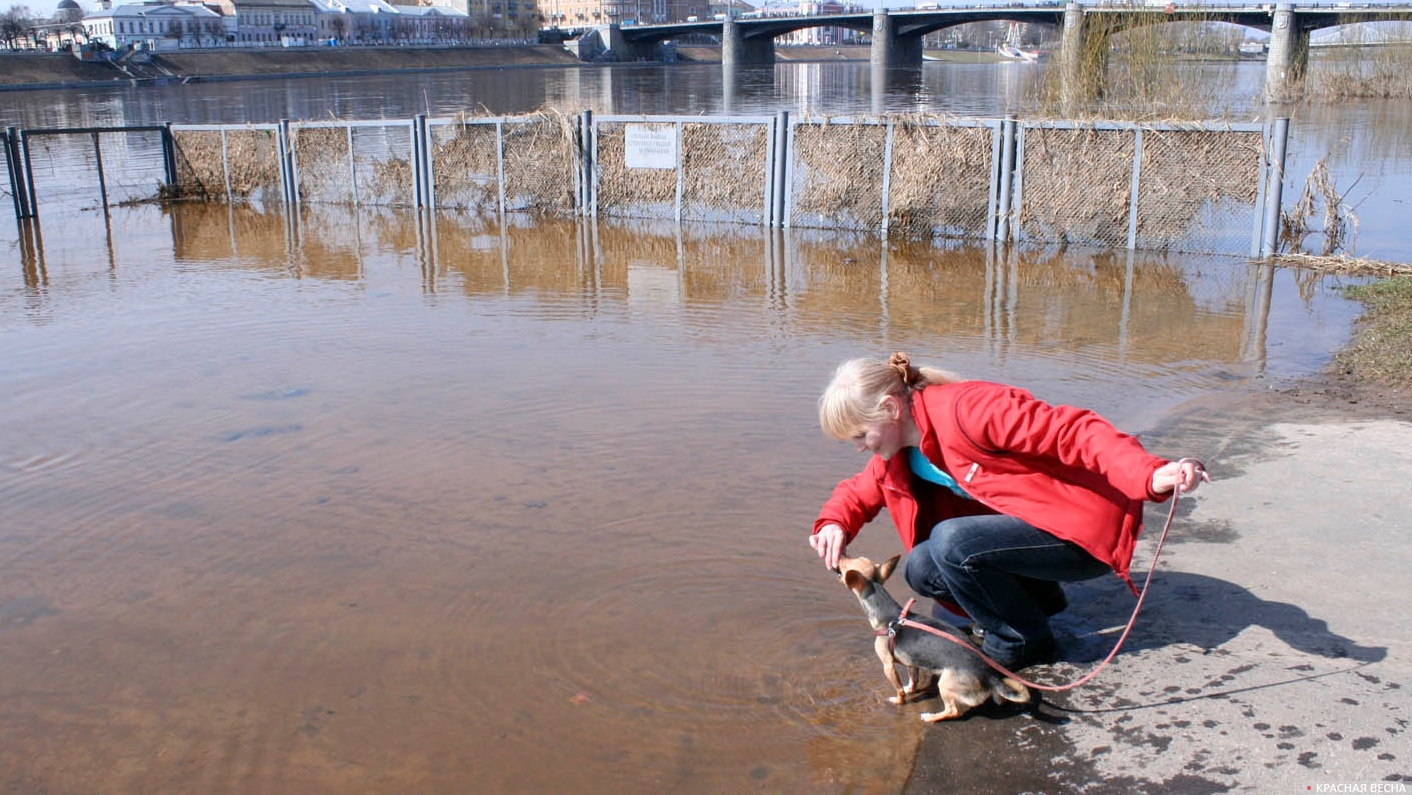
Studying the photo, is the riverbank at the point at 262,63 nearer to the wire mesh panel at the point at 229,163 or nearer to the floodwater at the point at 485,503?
the wire mesh panel at the point at 229,163

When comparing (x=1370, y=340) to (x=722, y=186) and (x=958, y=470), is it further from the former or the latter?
(x=722, y=186)

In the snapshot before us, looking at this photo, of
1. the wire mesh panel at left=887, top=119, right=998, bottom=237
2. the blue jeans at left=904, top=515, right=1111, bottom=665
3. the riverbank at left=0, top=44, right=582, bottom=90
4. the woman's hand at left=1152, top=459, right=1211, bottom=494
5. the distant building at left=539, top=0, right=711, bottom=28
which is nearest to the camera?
the woman's hand at left=1152, top=459, right=1211, bottom=494

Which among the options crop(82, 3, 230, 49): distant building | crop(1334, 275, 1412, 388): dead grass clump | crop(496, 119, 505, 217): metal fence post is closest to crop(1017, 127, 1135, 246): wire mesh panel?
crop(1334, 275, 1412, 388): dead grass clump

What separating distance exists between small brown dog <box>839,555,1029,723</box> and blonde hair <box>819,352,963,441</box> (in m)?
0.48

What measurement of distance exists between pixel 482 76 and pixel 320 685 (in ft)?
303

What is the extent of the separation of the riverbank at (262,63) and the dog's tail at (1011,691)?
79.0 m

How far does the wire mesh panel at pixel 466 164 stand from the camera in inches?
696

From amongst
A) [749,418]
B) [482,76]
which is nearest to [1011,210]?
[749,418]

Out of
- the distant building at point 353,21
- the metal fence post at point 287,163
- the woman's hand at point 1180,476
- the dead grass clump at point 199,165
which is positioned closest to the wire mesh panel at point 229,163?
the dead grass clump at point 199,165

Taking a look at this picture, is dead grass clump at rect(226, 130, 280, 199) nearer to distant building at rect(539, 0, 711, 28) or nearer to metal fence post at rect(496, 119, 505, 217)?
metal fence post at rect(496, 119, 505, 217)

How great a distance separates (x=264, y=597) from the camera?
188 inches

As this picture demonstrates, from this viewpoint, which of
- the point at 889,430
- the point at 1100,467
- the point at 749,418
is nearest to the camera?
the point at 1100,467

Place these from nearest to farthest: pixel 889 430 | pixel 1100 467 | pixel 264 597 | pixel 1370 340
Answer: pixel 1100 467 < pixel 889 430 < pixel 264 597 < pixel 1370 340

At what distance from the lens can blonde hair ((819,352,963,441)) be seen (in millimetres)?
3426
